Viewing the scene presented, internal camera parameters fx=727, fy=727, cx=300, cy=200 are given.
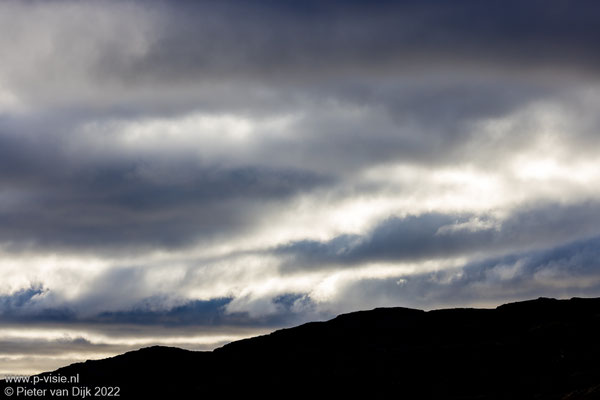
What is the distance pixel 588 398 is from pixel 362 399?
84.1 m

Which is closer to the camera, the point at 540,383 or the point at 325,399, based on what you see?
the point at 540,383

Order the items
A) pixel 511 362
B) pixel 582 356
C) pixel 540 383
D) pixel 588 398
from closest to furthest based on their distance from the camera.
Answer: pixel 588 398
pixel 540 383
pixel 582 356
pixel 511 362

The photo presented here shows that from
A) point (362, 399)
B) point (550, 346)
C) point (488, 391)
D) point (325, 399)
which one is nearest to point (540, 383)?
point (488, 391)

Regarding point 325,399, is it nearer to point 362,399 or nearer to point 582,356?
point 362,399

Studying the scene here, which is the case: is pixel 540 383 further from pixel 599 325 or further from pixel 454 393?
pixel 599 325

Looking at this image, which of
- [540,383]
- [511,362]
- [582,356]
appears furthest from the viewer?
[511,362]

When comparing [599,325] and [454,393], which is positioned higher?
[599,325]

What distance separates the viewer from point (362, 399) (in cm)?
19262

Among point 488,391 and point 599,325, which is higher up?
point 599,325

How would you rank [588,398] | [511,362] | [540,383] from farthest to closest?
1. [511,362]
2. [540,383]
3. [588,398]

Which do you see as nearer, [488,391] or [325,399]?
[488,391]

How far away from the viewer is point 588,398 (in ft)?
383

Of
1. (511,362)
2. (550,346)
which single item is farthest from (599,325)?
(511,362)

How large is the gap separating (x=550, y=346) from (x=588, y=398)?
8126 cm
